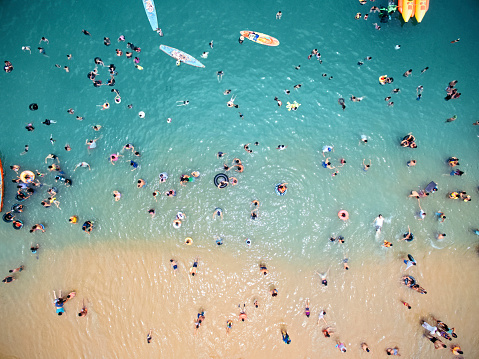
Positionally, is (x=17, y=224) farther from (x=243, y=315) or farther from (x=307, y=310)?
(x=307, y=310)

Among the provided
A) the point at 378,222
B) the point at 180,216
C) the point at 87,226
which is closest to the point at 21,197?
the point at 87,226

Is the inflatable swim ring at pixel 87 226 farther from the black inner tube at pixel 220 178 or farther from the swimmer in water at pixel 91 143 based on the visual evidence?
the black inner tube at pixel 220 178

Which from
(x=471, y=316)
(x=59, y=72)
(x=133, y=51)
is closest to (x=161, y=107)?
(x=133, y=51)

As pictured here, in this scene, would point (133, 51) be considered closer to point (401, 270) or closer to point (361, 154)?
point (361, 154)

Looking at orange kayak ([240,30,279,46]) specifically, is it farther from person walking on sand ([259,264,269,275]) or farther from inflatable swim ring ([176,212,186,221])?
person walking on sand ([259,264,269,275])

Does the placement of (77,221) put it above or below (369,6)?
below

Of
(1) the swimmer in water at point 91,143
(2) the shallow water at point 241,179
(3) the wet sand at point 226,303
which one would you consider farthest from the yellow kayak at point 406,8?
(1) the swimmer in water at point 91,143
